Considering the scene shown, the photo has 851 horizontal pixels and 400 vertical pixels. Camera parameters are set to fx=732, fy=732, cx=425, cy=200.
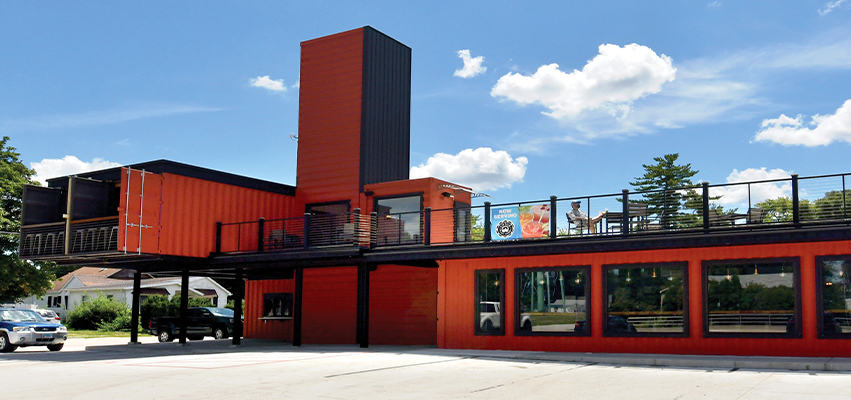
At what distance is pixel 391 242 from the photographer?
22234mm

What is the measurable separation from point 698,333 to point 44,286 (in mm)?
32539

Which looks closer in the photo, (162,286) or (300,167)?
Answer: (300,167)

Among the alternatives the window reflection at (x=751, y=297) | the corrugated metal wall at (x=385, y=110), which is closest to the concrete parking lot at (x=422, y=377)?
the window reflection at (x=751, y=297)

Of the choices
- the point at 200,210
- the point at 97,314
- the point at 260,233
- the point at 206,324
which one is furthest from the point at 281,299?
the point at 97,314

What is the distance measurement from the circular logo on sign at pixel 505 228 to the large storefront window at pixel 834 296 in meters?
7.11

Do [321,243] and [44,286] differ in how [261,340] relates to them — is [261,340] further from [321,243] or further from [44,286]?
[44,286]

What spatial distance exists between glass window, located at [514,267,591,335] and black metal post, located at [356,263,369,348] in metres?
4.56

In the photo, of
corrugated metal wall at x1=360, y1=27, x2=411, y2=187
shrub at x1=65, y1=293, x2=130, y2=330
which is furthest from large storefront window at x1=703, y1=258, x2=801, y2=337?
shrub at x1=65, y1=293, x2=130, y2=330

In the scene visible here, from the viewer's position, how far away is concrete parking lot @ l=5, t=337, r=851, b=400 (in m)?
11.0

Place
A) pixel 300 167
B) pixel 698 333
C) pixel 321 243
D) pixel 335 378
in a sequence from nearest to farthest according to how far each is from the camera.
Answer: pixel 335 378
pixel 698 333
pixel 321 243
pixel 300 167

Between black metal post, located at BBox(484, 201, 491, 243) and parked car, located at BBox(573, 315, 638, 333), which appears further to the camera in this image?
black metal post, located at BBox(484, 201, 491, 243)

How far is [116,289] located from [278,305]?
31.6 meters

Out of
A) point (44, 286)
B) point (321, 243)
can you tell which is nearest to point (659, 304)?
point (321, 243)

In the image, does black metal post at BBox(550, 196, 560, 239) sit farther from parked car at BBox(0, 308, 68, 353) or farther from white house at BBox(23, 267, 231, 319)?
white house at BBox(23, 267, 231, 319)
